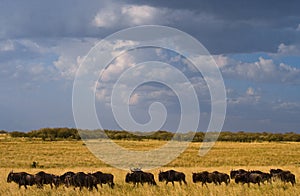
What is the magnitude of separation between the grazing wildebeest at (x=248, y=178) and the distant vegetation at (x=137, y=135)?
71.6 meters

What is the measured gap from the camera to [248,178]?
20.5m

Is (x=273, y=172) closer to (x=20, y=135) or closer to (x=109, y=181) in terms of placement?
(x=109, y=181)

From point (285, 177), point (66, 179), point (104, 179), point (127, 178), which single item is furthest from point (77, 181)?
point (285, 177)

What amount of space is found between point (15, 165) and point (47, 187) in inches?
→ 842

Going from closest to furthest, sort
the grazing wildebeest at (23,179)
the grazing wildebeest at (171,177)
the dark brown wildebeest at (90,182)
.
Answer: the dark brown wildebeest at (90,182), the grazing wildebeest at (23,179), the grazing wildebeest at (171,177)

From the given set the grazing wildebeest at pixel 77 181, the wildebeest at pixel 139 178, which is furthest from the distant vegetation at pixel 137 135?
the grazing wildebeest at pixel 77 181

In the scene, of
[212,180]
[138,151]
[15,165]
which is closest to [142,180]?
[212,180]

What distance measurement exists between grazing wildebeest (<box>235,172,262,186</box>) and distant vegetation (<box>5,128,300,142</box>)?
71648mm

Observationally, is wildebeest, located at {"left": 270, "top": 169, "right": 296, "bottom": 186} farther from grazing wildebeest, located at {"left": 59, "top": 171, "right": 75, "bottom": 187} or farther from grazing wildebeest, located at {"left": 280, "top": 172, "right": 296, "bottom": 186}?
grazing wildebeest, located at {"left": 59, "top": 171, "right": 75, "bottom": 187}

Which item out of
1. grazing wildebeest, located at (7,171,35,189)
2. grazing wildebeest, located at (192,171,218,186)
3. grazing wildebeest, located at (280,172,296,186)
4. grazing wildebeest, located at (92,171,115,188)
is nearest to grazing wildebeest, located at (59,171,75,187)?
grazing wildebeest, located at (92,171,115,188)

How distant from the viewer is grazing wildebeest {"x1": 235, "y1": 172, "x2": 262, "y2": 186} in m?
20.4

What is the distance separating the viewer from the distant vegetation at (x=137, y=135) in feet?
313

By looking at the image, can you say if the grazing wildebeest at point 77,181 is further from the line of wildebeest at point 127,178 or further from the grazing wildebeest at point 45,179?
the grazing wildebeest at point 45,179

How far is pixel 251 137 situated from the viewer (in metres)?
104
